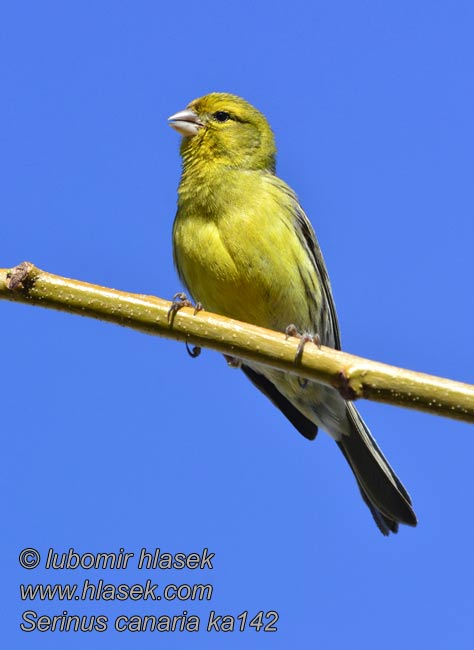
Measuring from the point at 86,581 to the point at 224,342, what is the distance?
2226 mm

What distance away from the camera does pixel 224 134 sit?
20.2ft

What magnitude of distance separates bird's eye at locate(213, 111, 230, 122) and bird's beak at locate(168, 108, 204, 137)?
140 mm

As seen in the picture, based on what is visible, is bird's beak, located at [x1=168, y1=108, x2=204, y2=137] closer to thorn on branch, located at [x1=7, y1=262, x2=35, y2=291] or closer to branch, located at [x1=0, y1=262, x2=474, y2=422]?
branch, located at [x1=0, y1=262, x2=474, y2=422]

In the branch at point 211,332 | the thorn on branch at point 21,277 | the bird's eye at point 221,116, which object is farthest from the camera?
the bird's eye at point 221,116

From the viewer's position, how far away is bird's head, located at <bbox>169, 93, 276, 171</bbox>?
6.06 m

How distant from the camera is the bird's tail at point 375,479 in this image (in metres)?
5.38

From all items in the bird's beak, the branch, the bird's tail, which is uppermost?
the bird's beak

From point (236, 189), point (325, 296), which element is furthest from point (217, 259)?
point (325, 296)

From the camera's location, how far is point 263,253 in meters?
5.39

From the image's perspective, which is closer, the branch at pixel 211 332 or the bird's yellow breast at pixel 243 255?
the branch at pixel 211 332

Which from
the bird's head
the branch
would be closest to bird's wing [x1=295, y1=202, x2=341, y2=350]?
the bird's head

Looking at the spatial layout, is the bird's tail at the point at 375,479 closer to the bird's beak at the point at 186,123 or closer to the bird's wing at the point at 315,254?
the bird's wing at the point at 315,254

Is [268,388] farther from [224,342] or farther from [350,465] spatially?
[224,342]

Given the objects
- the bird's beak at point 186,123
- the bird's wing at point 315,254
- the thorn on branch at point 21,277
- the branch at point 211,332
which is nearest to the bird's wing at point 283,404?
the bird's wing at point 315,254
